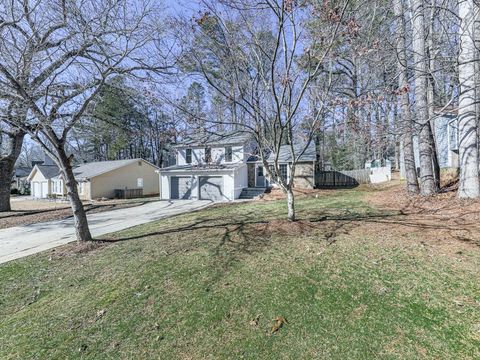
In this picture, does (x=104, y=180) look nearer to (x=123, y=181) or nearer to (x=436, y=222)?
(x=123, y=181)

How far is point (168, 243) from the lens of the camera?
6426mm

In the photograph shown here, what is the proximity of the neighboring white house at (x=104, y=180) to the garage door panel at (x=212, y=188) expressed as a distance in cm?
676

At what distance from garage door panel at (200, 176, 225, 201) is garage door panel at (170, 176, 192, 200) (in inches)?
43.4

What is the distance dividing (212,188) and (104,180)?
11499mm

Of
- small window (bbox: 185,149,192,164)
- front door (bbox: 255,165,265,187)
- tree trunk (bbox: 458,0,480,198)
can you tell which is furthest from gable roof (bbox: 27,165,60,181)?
tree trunk (bbox: 458,0,480,198)

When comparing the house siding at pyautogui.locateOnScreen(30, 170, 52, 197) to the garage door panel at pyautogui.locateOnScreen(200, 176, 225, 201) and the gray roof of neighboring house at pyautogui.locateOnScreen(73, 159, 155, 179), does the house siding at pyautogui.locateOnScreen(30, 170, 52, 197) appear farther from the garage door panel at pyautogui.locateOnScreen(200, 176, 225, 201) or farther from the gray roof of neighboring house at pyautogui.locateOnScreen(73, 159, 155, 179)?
the garage door panel at pyautogui.locateOnScreen(200, 176, 225, 201)

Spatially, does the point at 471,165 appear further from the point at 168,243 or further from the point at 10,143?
the point at 10,143

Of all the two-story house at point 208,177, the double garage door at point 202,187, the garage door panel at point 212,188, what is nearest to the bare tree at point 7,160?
the two-story house at point 208,177

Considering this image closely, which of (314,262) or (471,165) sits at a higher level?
(471,165)

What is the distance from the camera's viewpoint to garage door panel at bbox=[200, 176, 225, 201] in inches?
709

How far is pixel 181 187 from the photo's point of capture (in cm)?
1941

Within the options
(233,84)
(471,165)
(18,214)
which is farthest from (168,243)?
(18,214)

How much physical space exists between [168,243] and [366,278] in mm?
4565

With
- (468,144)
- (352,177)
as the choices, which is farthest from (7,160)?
(352,177)
